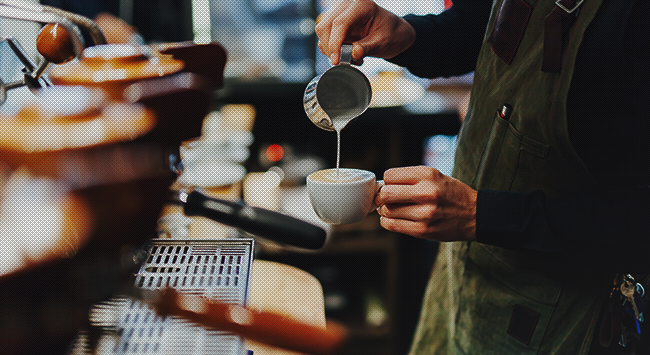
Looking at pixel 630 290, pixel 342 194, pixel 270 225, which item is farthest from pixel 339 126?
pixel 630 290

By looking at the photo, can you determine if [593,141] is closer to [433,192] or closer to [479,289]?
[433,192]

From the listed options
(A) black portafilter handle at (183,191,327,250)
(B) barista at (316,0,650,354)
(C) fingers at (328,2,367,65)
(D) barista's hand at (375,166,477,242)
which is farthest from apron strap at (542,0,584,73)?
(A) black portafilter handle at (183,191,327,250)

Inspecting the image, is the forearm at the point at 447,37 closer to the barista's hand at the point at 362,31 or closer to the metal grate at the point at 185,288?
the barista's hand at the point at 362,31

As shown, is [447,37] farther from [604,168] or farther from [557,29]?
[604,168]

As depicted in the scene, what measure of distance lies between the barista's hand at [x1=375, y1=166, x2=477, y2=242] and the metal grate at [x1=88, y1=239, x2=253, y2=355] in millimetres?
275

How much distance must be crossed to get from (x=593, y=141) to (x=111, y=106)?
792 mm

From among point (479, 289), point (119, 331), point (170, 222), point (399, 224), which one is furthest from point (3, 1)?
point (479, 289)

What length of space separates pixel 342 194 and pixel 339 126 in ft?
0.64

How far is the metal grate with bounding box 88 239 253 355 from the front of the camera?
1.60 ft

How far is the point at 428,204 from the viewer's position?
2.44 feet

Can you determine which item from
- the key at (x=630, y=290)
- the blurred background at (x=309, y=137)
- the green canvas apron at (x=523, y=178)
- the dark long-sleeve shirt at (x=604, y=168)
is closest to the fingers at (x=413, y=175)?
the dark long-sleeve shirt at (x=604, y=168)

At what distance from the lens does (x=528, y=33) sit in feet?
2.75

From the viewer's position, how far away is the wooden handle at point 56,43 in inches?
21.5

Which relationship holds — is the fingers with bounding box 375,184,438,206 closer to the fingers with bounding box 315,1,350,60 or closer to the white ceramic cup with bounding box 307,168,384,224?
the white ceramic cup with bounding box 307,168,384,224
